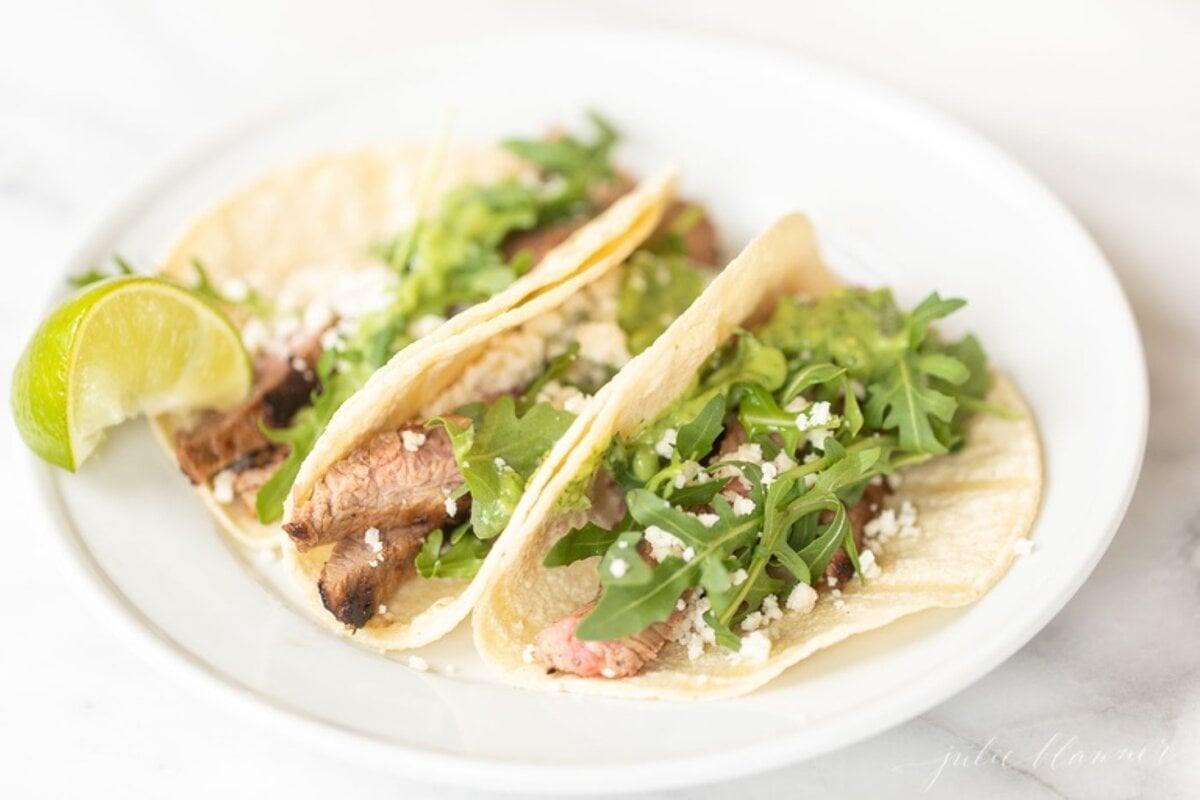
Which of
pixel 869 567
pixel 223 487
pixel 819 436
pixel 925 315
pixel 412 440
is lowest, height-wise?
pixel 223 487

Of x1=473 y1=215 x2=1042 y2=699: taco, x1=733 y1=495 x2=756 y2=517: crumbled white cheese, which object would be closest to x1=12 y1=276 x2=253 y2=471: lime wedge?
x1=473 y1=215 x2=1042 y2=699: taco

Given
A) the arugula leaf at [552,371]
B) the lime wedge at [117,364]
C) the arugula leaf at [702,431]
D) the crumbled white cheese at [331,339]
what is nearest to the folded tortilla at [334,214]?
the lime wedge at [117,364]

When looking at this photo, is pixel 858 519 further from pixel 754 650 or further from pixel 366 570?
pixel 366 570

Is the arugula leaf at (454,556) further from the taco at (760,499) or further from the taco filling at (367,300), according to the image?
the taco filling at (367,300)

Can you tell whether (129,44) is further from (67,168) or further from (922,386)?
(922,386)

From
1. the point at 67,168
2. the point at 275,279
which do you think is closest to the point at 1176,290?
the point at 275,279

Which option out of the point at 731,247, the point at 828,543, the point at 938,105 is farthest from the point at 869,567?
the point at 938,105

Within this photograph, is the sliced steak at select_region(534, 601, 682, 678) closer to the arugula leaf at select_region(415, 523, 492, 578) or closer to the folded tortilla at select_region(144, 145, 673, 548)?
the arugula leaf at select_region(415, 523, 492, 578)
